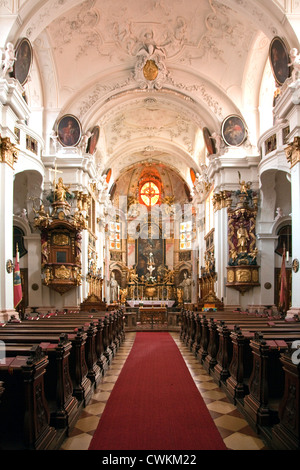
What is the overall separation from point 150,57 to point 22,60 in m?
6.58

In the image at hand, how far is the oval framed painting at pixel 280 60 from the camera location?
39.0ft

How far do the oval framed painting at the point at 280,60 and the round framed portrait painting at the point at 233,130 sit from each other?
5.10 metres

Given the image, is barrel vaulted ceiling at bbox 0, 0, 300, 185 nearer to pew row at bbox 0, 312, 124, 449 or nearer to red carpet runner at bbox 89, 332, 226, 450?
red carpet runner at bbox 89, 332, 226, 450

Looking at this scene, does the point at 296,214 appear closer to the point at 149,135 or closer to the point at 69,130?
the point at 69,130

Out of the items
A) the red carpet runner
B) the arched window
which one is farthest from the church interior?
the arched window

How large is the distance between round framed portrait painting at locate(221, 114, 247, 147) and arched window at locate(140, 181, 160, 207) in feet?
47.5

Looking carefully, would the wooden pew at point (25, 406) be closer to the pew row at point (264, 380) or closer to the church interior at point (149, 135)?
the pew row at point (264, 380)

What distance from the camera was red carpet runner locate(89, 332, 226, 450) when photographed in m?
4.26

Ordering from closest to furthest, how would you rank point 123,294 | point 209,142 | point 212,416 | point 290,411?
point 290,411
point 212,416
point 209,142
point 123,294

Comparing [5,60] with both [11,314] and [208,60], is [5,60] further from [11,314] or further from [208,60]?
[208,60]

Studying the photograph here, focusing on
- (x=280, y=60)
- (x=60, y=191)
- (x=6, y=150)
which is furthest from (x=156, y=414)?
(x=60, y=191)

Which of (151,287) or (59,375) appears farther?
(151,287)

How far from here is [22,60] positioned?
11.9m

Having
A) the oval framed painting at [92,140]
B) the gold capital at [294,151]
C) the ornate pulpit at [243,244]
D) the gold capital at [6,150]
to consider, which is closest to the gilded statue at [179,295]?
the ornate pulpit at [243,244]
